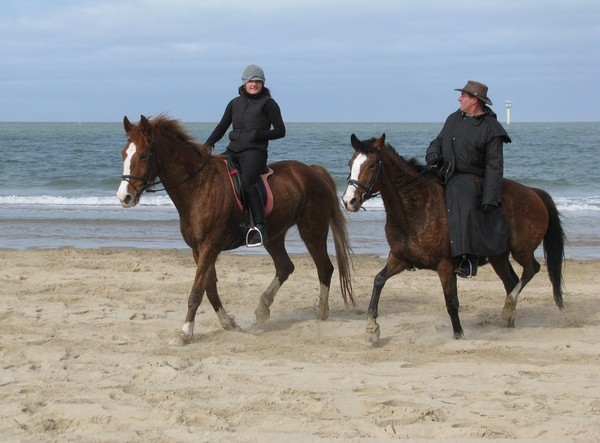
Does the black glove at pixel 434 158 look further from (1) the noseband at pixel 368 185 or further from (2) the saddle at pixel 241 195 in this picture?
(2) the saddle at pixel 241 195

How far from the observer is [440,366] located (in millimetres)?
5699

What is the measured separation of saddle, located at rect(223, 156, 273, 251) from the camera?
22.3 ft

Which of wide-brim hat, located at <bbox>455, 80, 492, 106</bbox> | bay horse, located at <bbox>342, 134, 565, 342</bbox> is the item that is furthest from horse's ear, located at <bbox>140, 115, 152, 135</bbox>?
wide-brim hat, located at <bbox>455, 80, 492, 106</bbox>

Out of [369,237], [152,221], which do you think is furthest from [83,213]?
[369,237]

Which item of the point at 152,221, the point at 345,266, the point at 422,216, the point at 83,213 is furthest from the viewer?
the point at 83,213

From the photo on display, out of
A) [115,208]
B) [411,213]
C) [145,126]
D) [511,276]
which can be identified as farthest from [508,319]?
[115,208]

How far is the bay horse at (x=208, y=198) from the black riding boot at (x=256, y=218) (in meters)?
0.13

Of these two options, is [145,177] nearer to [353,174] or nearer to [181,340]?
[181,340]

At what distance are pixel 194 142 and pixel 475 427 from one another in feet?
12.6

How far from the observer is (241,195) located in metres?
6.81

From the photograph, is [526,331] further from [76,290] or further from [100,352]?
[76,290]

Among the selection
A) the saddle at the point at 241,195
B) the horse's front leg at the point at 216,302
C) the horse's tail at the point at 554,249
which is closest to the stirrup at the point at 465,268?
the horse's tail at the point at 554,249

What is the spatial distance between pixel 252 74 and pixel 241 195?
3.89 feet

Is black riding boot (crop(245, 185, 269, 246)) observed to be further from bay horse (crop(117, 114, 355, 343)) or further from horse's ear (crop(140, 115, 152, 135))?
horse's ear (crop(140, 115, 152, 135))
